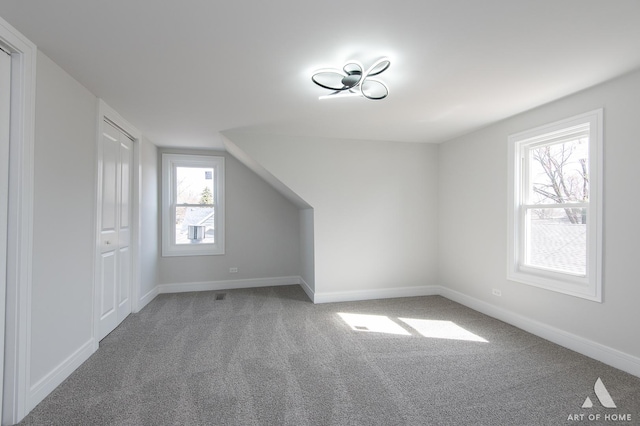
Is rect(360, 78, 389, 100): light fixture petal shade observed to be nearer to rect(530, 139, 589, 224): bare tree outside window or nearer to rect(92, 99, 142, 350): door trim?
rect(530, 139, 589, 224): bare tree outside window

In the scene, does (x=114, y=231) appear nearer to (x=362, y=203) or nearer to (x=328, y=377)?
(x=328, y=377)

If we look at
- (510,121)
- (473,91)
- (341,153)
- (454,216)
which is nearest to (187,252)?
(341,153)

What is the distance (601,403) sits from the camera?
2.01m

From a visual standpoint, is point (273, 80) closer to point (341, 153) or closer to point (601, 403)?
point (341, 153)

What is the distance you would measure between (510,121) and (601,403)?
269cm

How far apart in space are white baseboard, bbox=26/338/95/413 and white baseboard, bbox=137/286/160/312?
129 centimetres

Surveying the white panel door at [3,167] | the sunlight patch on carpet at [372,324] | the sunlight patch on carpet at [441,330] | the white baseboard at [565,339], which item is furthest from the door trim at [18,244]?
the white baseboard at [565,339]

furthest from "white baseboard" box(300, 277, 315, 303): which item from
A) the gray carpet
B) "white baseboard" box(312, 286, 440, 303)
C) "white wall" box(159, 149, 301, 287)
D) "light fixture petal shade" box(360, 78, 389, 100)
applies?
"light fixture petal shade" box(360, 78, 389, 100)

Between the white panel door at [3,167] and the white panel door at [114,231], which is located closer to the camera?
the white panel door at [3,167]

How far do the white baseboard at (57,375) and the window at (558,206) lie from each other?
4219 mm

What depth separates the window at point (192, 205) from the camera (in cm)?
488

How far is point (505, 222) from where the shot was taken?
3.53 metres

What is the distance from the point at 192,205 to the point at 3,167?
3215 mm

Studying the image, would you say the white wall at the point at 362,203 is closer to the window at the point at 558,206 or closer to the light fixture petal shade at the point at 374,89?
the window at the point at 558,206
